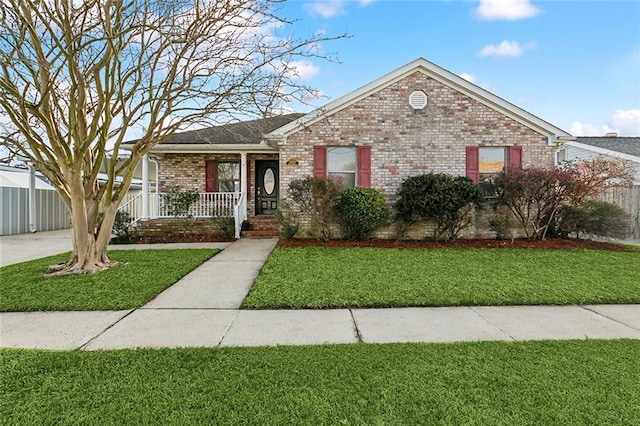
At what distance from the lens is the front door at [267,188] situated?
13.0 m

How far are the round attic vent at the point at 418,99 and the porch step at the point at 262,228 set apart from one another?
581cm

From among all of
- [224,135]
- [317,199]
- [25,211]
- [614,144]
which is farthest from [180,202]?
[614,144]

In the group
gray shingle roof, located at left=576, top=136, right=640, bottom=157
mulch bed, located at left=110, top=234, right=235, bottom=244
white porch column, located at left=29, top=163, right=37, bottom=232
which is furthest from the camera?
gray shingle roof, located at left=576, top=136, right=640, bottom=157

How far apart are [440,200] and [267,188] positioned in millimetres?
6661

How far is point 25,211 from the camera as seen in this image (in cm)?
1383

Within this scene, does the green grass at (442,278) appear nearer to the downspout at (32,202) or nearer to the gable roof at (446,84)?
the gable roof at (446,84)

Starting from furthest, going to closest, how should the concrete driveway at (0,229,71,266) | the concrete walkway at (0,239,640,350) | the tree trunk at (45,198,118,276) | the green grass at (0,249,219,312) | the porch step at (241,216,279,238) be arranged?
the porch step at (241,216,279,238), the concrete driveway at (0,229,71,266), the tree trunk at (45,198,118,276), the green grass at (0,249,219,312), the concrete walkway at (0,239,640,350)

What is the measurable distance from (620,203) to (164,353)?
14176 mm

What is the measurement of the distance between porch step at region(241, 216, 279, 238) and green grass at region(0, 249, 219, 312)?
345 cm

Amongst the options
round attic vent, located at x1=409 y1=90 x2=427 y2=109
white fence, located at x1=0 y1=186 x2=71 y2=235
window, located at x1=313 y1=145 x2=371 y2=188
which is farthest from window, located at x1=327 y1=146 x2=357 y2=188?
white fence, located at x1=0 y1=186 x2=71 y2=235

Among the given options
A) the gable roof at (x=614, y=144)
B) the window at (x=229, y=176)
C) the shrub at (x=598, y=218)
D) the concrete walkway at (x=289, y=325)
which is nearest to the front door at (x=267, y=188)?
the window at (x=229, y=176)

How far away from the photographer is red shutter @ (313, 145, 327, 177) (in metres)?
10.3

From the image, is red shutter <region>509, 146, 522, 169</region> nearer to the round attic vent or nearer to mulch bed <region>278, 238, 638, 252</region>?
mulch bed <region>278, 238, 638, 252</region>

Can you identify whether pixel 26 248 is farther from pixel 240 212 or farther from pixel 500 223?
pixel 500 223
